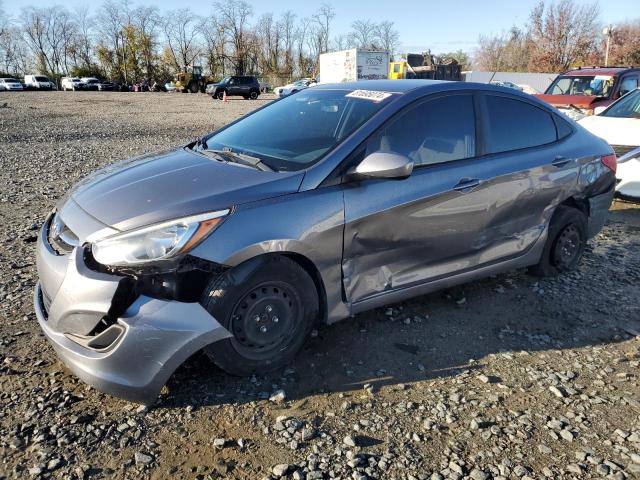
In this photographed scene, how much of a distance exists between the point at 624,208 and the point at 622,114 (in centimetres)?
178

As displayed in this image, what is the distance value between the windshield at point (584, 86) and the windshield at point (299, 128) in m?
10.9

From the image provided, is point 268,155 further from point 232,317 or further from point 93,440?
point 93,440

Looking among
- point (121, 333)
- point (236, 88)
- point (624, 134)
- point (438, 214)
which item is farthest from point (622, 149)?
point (236, 88)

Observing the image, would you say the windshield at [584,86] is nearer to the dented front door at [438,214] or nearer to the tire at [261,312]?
the dented front door at [438,214]

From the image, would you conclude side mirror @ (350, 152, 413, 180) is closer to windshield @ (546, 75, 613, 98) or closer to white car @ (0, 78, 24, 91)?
windshield @ (546, 75, 613, 98)

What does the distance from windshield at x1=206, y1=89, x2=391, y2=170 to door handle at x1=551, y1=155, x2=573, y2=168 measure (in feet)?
5.24

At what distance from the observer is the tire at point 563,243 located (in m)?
4.39

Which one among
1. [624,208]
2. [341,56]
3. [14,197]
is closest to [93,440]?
[14,197]

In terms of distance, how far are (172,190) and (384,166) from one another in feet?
3.91

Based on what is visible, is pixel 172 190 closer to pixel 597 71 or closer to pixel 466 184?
pixel 466 184

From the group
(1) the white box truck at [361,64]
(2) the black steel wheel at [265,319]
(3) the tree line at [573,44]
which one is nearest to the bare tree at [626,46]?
(3) the tree line at [573,44]

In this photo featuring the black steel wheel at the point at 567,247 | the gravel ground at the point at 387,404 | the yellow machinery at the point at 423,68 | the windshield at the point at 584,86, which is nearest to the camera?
the gravel ground at the point at 387,404

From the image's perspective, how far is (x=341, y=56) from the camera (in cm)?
3544

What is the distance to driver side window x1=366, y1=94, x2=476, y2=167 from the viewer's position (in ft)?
10.9
